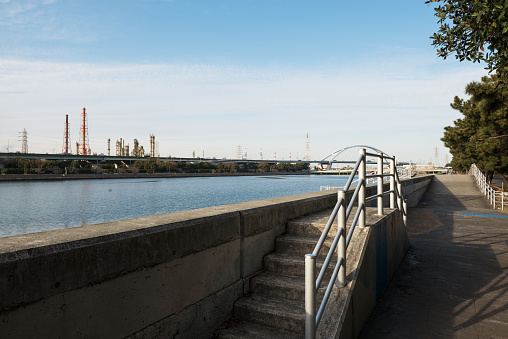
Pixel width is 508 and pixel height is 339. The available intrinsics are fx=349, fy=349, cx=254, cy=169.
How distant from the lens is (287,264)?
4.83m

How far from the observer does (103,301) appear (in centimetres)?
272

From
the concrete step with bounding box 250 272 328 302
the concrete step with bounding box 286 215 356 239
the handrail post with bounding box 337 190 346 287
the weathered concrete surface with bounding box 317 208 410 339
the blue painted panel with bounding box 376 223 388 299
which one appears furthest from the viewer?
the concrete step with bounding box 286 215 356 239

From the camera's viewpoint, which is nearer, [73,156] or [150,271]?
[150,271]

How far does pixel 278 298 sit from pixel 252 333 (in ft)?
2.19

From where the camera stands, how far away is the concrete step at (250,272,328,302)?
14.1 ft

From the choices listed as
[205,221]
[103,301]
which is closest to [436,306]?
[205,221]

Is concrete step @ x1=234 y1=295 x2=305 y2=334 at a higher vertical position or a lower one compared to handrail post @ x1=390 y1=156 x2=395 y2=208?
lower

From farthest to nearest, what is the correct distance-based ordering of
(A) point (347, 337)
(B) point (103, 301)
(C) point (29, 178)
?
(C) point (29, 178)
(A) point (347, 337)
(B) point (103, 301)

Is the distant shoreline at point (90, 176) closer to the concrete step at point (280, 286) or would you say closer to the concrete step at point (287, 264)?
the concrete step at point (287, 264)

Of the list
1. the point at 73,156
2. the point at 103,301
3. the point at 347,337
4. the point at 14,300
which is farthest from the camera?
the point at 73,156

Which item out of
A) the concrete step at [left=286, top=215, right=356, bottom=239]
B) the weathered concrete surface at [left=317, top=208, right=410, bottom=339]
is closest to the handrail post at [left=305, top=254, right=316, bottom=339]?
the weathered concrete surface at [left=317, top=208, right=410, bottom=339]

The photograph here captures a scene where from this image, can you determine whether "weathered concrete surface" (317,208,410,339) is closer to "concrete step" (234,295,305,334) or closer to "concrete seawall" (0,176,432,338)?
"concrete step" (234,295,305,334)

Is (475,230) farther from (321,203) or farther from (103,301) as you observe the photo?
(103,301)

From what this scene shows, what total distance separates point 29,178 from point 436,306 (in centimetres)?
12677
